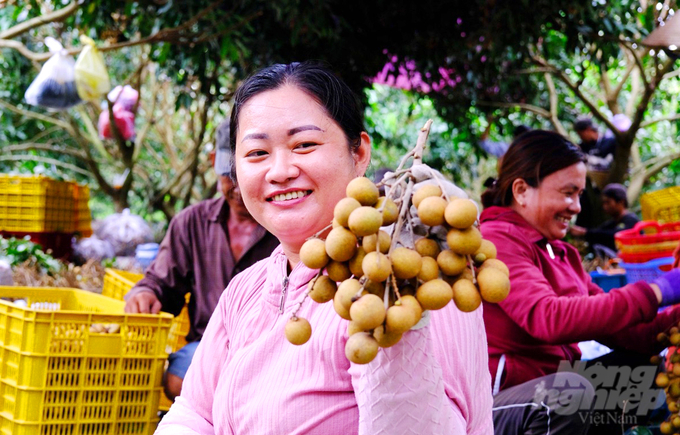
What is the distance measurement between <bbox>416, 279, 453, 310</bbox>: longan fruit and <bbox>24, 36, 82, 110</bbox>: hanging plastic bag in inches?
184

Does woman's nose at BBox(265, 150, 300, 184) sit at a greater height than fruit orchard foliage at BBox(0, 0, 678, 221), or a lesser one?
lesser

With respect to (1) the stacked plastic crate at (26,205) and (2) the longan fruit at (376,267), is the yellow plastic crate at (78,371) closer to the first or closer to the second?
(2) the longan fruit at (376,267)

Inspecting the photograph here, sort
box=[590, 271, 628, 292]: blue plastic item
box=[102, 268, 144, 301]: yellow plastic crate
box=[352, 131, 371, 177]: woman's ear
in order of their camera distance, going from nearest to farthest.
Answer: box=[352, 131, 371, 177]: woman's ear < box=[102, 268, 144, 301]: yellow plastic crate < box=[590, 271, 628, 292]: blue plastic item

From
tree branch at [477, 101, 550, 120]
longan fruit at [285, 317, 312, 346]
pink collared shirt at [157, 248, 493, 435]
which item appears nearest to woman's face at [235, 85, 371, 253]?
pink collared shirt at [157, 248, 493, 435]

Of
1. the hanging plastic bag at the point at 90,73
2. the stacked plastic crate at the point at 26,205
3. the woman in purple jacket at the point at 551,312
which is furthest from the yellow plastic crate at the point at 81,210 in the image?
the woman in purple jacket at the point at 551,312

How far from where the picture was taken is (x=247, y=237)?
316 centimetres

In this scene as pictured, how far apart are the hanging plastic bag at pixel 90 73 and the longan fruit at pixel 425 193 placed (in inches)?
176

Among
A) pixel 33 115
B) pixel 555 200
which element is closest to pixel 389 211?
pixel 555 200

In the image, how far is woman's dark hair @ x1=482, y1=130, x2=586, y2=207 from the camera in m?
2.58

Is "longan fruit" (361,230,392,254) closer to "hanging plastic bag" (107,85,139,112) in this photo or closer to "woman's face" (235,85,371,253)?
"woman's face" (235,85,371,253)

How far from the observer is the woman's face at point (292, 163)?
1.39 metres

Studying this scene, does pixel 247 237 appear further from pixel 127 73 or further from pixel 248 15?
pixel 127 73

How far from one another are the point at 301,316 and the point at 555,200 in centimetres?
145

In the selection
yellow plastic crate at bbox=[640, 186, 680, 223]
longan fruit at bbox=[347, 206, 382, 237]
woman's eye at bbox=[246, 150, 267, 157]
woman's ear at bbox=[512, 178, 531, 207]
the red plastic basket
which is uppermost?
yellow plastic crate at bbox=[640, 186, 680, 223]
